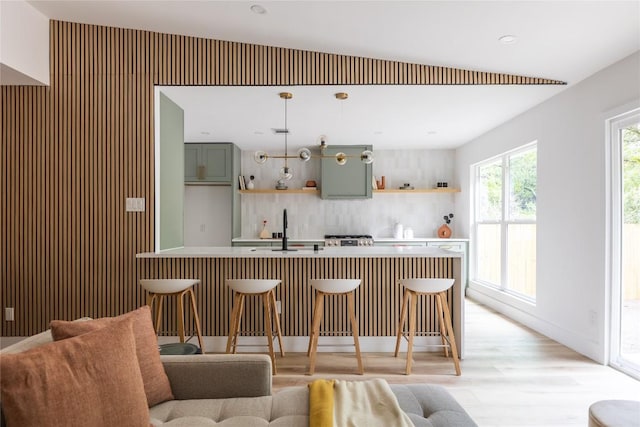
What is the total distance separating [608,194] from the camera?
10.6ft

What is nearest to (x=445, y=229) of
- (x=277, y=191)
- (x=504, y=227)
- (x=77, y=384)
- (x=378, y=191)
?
(x=378, y=191)

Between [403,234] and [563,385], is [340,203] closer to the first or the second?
[403,234]

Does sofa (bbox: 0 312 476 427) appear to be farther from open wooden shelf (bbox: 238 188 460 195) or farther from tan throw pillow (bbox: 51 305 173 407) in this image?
open wooden shelf (bbox: 238 188 460 195)

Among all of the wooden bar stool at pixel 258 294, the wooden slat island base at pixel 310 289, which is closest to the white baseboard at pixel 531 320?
the wooden slat island base at pixel 310 289

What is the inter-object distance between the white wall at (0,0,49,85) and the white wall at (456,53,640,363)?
4857mm

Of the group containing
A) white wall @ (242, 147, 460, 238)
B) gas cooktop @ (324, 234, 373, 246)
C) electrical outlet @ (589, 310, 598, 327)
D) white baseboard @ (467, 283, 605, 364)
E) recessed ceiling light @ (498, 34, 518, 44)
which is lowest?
white baseboard @ (467, 283, 605, 364)

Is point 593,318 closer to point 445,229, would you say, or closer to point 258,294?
point 258,294

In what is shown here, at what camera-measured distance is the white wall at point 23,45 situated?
2939mm

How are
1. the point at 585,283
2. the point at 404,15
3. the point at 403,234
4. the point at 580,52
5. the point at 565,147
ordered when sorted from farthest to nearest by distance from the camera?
the point at 403,234 < the point at 565,147 < the point at 585,283 < the point at 580,52 < the point at 404,15

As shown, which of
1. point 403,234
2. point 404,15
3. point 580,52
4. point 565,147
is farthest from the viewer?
point 403,234

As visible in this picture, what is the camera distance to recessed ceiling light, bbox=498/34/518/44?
286 cm

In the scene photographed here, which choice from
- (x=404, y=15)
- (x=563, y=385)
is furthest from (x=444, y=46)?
(x=563, y=385)

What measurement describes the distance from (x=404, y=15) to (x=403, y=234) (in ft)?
14.8

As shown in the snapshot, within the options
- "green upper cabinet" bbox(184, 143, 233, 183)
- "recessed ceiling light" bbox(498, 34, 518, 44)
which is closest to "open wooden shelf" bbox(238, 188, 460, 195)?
"green upper cabinet" bbox(184, 143, 233, 183)
